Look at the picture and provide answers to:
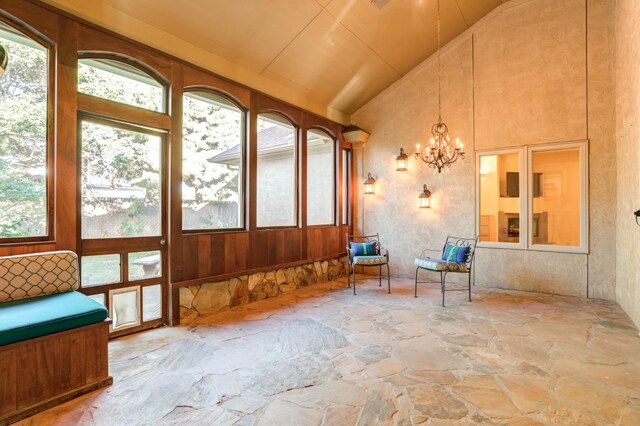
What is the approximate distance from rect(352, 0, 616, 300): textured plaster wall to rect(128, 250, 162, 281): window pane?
4.00 m

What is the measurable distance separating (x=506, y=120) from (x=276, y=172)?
12.4 ft

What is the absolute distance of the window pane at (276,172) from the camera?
4.91m

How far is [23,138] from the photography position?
110 inches

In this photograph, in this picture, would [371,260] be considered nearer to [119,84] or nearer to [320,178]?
[320,178]

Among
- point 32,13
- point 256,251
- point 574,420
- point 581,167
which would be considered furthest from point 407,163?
point 32,13

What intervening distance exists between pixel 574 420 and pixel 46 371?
11.1 ft

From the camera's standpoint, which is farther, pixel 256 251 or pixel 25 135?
pixel 256 251

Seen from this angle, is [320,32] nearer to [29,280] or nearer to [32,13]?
[32,13]

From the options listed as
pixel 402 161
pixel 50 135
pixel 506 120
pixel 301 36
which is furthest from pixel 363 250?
pixel 50 135

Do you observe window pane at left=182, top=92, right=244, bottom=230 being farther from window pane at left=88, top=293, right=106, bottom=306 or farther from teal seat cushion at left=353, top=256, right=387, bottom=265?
teal seat cushion at left=353, top=256, right=387, bottom=265

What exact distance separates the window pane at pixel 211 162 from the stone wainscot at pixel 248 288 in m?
0.77

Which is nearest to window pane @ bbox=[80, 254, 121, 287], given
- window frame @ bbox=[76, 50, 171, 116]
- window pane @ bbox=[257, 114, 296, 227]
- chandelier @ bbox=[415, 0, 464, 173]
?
window frame @ bbox=[76, 50, 171, 116]

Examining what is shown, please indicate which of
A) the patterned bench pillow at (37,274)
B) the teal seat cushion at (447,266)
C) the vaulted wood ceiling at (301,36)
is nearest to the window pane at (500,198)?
the teal seat cushion at (447,266)

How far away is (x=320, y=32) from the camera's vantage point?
177 inches
